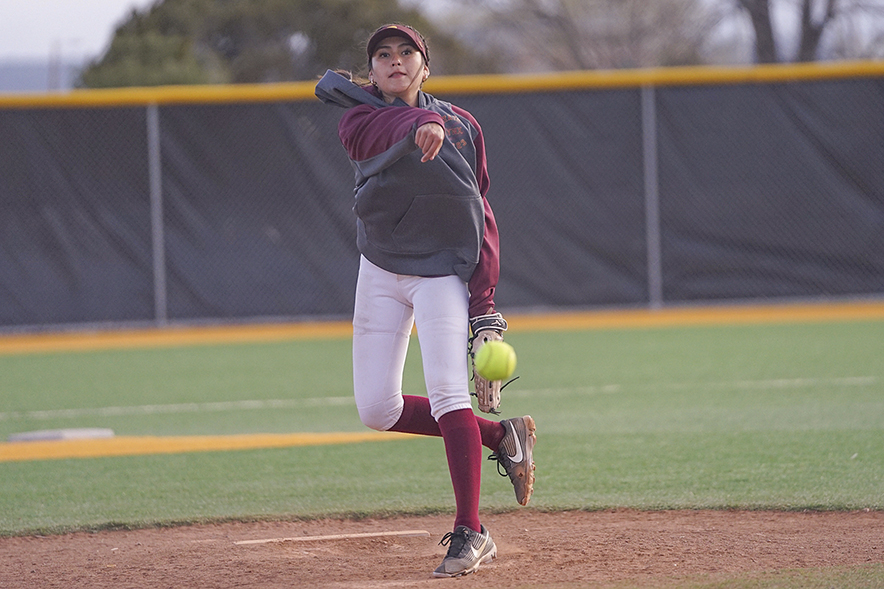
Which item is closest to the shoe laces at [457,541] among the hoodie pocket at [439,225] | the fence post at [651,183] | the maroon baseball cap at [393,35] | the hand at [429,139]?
the hoodie pocket at [439,225]

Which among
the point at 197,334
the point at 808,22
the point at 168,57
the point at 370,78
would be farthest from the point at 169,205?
the point at 808,22

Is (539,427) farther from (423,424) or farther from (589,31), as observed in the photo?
(589,31)

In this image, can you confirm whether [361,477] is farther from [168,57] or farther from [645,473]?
[168,57]

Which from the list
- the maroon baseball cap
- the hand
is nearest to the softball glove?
the hand

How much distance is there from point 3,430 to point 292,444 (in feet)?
6.84

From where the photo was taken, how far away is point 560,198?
12.5 m

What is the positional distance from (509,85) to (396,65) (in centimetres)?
887

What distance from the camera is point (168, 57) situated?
21672mm

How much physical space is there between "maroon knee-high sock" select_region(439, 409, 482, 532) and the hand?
35.5 inches

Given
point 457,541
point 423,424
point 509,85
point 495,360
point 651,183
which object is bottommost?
point 457,541

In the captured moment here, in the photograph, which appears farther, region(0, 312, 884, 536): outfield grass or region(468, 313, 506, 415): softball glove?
region(0, 312, 884, 536): outfield grass

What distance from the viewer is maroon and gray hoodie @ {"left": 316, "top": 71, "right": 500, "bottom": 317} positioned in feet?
11.9

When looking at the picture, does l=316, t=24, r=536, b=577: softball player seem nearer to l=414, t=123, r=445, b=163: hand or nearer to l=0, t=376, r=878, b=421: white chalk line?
l=414, t=123, r=445, b=163: hand

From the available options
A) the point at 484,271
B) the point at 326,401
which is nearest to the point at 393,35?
the point at 484,271
